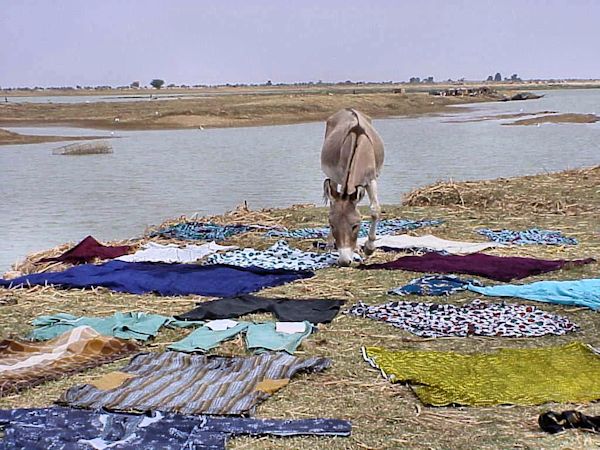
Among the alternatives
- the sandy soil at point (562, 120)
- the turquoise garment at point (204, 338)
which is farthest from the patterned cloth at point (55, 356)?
the sandy soil at point (562, 120)

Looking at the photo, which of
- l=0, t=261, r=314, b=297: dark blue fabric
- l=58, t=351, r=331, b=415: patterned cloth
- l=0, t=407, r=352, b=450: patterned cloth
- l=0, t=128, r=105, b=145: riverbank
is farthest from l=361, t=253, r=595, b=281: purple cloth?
l=0, t=128, r=105, b=145: riverbank

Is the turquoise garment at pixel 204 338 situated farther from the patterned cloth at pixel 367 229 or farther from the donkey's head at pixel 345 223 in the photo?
the patterned cloth at pixel 367 229

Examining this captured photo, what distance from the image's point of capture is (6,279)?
424 inches

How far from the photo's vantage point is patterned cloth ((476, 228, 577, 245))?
12180 mm

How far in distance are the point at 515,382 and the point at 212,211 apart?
1203cm

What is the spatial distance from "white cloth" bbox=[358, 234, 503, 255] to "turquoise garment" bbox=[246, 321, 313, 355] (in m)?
4.05

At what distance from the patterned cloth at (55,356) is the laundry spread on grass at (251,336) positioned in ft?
1.83

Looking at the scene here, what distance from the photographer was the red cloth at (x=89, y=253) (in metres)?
11.9

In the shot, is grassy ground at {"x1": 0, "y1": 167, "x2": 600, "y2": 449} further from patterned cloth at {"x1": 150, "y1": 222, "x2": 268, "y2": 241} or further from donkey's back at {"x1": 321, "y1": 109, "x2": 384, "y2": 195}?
donkey's back at {"x1": 321, "y1": 109, "x2": 384, "y2": 195}

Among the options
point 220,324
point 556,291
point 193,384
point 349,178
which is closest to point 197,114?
point 349,178

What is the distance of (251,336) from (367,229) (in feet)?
18.8

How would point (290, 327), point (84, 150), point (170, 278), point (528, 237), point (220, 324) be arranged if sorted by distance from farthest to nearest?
1. point (84, 150)
2. point (528, 237)
3. point (170, 278)
4. point (220, 324)
5. point (290, 327)

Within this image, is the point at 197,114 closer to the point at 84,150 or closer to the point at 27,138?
the point at 27,138

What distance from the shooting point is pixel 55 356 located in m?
7.36
